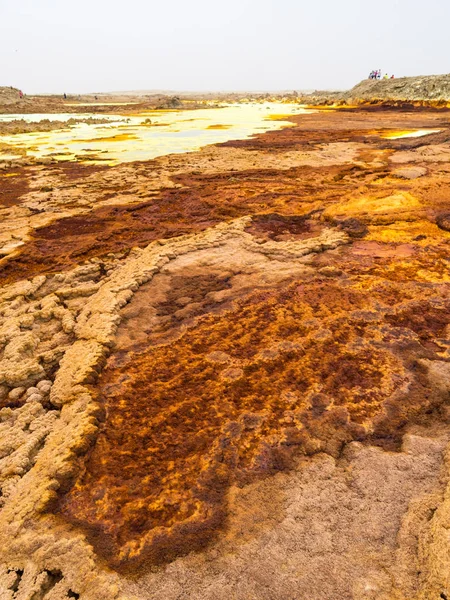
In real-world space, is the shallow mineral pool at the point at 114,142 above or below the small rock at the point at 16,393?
above

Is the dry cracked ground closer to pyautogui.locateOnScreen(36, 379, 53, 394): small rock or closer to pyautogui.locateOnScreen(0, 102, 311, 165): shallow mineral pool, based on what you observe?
pyautogui.locateOnScreen(36, 379, 53, 394): small rock

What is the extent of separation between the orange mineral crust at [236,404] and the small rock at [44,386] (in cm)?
40

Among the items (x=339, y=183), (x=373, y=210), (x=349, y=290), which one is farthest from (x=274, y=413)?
(x=339, y=183)

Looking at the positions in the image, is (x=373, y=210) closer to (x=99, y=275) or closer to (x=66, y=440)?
(x=99, y=275)

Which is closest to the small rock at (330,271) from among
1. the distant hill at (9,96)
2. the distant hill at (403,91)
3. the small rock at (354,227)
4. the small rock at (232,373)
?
the small rock at (354,227)

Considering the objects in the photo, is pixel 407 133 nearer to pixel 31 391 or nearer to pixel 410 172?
pixel 410 172

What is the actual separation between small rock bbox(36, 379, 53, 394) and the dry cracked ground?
0.01 meters

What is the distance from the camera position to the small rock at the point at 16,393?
9.89 ft

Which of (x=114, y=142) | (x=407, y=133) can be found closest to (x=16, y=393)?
(x=114, y=142)

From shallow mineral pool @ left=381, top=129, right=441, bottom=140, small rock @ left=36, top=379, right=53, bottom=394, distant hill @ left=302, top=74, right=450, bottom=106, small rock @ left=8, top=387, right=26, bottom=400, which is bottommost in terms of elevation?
small rock @ left=8, top=387, right=26, bottom=400

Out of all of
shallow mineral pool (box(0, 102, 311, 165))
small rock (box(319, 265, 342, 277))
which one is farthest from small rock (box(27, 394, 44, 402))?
shallow mineral pool (box(0, 102, 311, 165))

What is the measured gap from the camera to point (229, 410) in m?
2.69

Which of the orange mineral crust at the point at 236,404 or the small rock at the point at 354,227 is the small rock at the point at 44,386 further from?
the small rock at the point at 354,227

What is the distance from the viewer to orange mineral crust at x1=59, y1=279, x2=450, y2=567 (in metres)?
2.09
